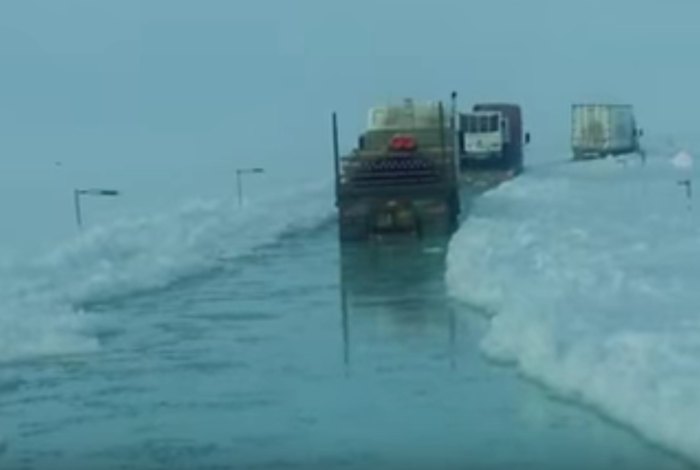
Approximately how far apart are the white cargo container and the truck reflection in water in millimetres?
51922

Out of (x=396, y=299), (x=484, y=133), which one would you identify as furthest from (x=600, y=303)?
(x=484, y=133)

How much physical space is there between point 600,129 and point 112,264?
57.8 metres

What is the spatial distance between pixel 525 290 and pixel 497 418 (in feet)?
21.1

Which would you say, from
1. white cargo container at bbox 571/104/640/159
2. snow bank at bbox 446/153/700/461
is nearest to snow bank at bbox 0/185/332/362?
snow bank at bbox 446/153/700/461

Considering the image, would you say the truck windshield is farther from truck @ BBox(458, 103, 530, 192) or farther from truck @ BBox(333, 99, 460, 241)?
truck @ BBox(333, 99, 460, 241)

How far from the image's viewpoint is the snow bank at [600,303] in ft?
38.5

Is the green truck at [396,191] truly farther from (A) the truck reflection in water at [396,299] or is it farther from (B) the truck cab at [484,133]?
(B) the truck cab at [484,133]

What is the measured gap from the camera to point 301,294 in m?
22.2

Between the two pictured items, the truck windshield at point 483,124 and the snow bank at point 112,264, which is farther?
the truck windshield at point 483,124

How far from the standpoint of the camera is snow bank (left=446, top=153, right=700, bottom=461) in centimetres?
1174

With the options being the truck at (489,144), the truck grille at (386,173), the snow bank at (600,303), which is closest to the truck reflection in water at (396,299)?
the snow bank at (600,303)

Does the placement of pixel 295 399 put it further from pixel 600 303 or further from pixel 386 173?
pixel 386 173

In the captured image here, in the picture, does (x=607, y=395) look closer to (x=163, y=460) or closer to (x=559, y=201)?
(x=163, y=460)

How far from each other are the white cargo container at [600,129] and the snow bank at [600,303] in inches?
1730
